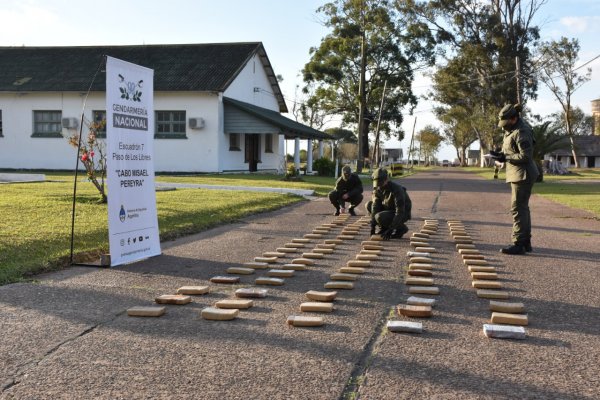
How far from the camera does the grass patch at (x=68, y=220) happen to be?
710 cm

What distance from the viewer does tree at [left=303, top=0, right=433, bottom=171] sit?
4478 cm

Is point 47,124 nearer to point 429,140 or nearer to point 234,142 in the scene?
point 234,142

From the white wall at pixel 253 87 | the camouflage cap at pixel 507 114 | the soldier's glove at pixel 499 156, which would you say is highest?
the white wall at pixel 253 87

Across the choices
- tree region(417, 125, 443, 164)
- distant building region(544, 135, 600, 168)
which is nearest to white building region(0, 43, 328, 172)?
distant building region(544, 135, 600, 168)

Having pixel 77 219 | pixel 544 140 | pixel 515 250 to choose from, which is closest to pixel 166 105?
pixel 544 140

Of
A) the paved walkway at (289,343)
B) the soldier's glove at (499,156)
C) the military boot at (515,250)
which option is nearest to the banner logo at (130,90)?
the paved walkway at (289,343)

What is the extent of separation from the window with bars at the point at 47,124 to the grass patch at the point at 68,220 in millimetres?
17587

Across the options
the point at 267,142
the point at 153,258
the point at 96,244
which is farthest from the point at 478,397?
the point at 267,142

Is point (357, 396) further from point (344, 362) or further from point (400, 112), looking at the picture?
point (400, 112)

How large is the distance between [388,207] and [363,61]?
1411 inches

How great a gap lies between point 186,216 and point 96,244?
3.38m

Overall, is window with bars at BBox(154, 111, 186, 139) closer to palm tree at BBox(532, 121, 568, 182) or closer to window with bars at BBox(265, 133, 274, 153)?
window with bars at BBox(265, 133, 274, 153)

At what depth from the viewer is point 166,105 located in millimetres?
31453

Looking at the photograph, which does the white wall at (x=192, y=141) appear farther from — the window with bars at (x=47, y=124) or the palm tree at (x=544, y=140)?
the palm tree at (x=544, y=140)
